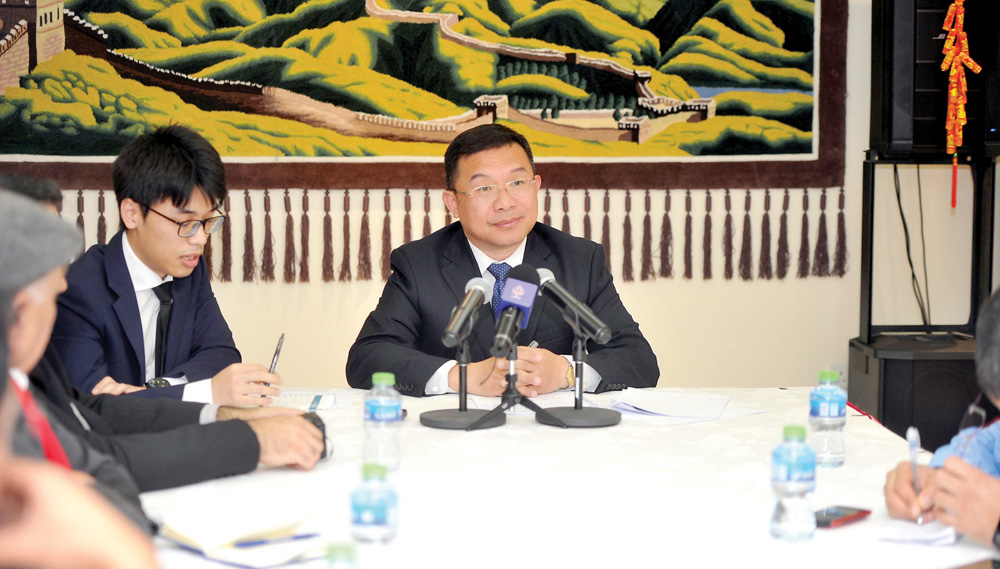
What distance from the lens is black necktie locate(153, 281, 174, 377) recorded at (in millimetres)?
2357

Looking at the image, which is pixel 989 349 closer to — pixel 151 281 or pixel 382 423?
pixel 382 423

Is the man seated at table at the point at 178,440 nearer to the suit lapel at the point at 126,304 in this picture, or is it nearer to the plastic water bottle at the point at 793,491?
the suit lapel at the point at 126,304

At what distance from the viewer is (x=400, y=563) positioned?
1.15 meters

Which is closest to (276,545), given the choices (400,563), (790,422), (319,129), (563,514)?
(400,563)

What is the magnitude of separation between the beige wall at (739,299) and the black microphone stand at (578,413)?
1.89 m

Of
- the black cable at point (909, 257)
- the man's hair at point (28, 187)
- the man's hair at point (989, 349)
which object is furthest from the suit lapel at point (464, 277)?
the black cable at point (909, 257)

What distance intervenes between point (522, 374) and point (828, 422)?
0.72 meters

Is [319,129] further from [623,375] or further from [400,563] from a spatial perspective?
[400,563]

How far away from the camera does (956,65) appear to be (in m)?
3.31

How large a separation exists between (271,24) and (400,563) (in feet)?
9.95

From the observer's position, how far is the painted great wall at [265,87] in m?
3.73

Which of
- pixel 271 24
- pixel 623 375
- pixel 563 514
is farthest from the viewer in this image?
pixel 271 24

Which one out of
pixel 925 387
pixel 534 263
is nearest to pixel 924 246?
pixel 925 387

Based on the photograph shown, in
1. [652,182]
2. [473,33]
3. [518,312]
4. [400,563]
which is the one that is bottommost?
[400,563]
